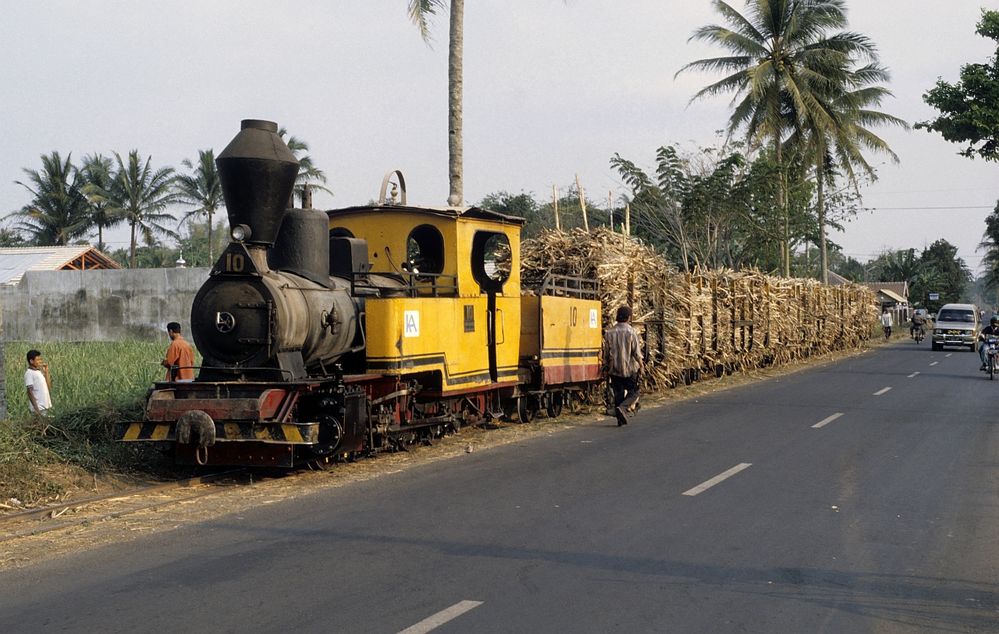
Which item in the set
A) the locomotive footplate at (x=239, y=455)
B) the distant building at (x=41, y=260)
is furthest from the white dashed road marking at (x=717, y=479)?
the distant building at (x=41, y=260)

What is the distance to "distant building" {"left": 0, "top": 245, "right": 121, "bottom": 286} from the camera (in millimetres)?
36812

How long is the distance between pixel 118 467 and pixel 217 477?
3.49 ft

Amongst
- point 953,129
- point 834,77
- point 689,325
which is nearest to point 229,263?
point 689,325

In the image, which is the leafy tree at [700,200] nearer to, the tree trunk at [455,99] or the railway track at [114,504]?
the tree trunk at [455,99]

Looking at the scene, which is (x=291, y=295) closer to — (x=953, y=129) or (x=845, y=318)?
(x=953, y=129)

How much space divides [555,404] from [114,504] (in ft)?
28.7

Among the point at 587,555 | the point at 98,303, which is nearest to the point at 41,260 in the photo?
the point at 98,303

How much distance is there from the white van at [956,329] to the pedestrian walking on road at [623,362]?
29.9 m

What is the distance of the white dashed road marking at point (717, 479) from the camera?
30.6 ft

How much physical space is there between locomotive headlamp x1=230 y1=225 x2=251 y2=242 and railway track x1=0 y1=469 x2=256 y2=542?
2.46m

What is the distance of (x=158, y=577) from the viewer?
21.0 feet

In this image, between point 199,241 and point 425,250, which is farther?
point 199,241

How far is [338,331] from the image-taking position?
10891 millimetres

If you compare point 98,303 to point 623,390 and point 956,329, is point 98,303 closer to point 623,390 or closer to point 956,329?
point 623,390
